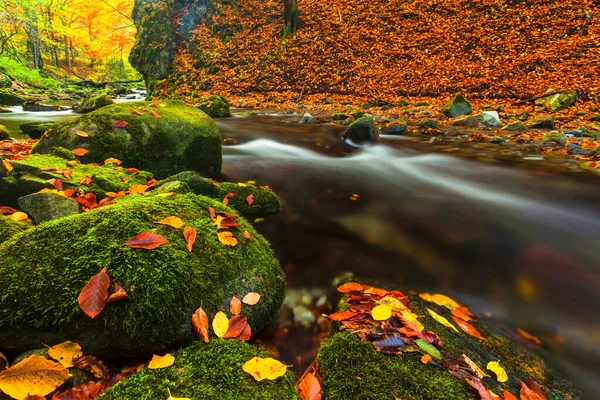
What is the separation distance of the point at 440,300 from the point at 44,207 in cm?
369

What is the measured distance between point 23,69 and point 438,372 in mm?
16709

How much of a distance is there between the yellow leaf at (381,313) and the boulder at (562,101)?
10659 millimetres

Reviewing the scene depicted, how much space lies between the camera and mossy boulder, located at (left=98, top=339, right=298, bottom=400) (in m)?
1.39

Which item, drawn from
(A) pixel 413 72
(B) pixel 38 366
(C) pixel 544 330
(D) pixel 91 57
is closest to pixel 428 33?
(A) pixel 413 72

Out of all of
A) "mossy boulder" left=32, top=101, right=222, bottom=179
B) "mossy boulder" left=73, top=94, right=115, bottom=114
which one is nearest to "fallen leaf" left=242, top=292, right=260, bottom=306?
"mossy boulder" left=32, top=101, right=222, bottom=179

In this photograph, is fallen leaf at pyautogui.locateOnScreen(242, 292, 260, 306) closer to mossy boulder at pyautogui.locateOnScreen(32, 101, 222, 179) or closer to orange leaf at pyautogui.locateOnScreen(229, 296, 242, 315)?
orange leaf at pyautogui.locateOnScreen(229, 296, 242, 315)

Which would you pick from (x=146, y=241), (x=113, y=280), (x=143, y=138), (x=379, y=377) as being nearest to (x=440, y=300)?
(x=379, y=377)

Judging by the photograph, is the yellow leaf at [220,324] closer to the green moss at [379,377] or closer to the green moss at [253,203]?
the green moss at [379,377]

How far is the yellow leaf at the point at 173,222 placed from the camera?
7.19 ft

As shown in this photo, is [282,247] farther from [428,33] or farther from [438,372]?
[428,33]

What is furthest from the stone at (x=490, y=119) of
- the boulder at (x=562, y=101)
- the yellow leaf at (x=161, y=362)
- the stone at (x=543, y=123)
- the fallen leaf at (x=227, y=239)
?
the yellow leaf at (x=161, y=362)

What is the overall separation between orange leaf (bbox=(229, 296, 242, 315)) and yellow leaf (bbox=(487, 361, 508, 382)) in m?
1.64

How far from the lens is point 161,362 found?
1.59 m

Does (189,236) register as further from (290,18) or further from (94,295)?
(290,18)
